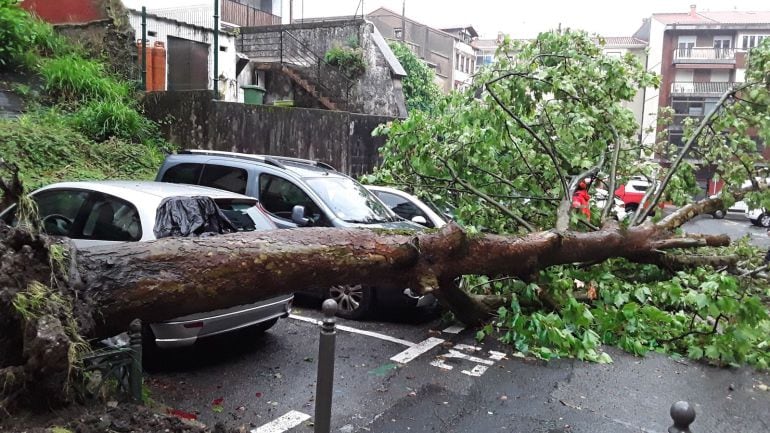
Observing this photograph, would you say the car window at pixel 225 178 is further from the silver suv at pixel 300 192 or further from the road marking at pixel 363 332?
the road marking at pixel 363 332

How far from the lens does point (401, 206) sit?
9281mm

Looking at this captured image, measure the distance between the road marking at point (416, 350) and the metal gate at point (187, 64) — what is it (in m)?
12.6

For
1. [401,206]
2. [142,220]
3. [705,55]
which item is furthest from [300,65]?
[705,55]

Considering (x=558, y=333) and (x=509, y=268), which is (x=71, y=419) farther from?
(x=558, y=333)

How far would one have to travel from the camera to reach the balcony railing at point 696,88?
150 feet

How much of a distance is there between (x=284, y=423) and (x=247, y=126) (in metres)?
9.68

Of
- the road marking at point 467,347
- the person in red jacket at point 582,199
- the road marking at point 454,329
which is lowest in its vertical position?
the road marking at point 454,329

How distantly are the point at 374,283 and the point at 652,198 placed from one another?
479 cm

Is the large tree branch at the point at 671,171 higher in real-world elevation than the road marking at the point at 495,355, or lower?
higher

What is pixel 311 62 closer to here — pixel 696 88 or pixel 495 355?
pixel 495 355

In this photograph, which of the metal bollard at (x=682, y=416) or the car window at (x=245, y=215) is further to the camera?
the car window at (x=245, y=215)

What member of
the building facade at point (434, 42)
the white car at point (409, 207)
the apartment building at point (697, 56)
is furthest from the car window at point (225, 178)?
the apartment building at point (697, 56)

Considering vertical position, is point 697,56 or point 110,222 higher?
point 697,56

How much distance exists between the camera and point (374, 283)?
4.43m
